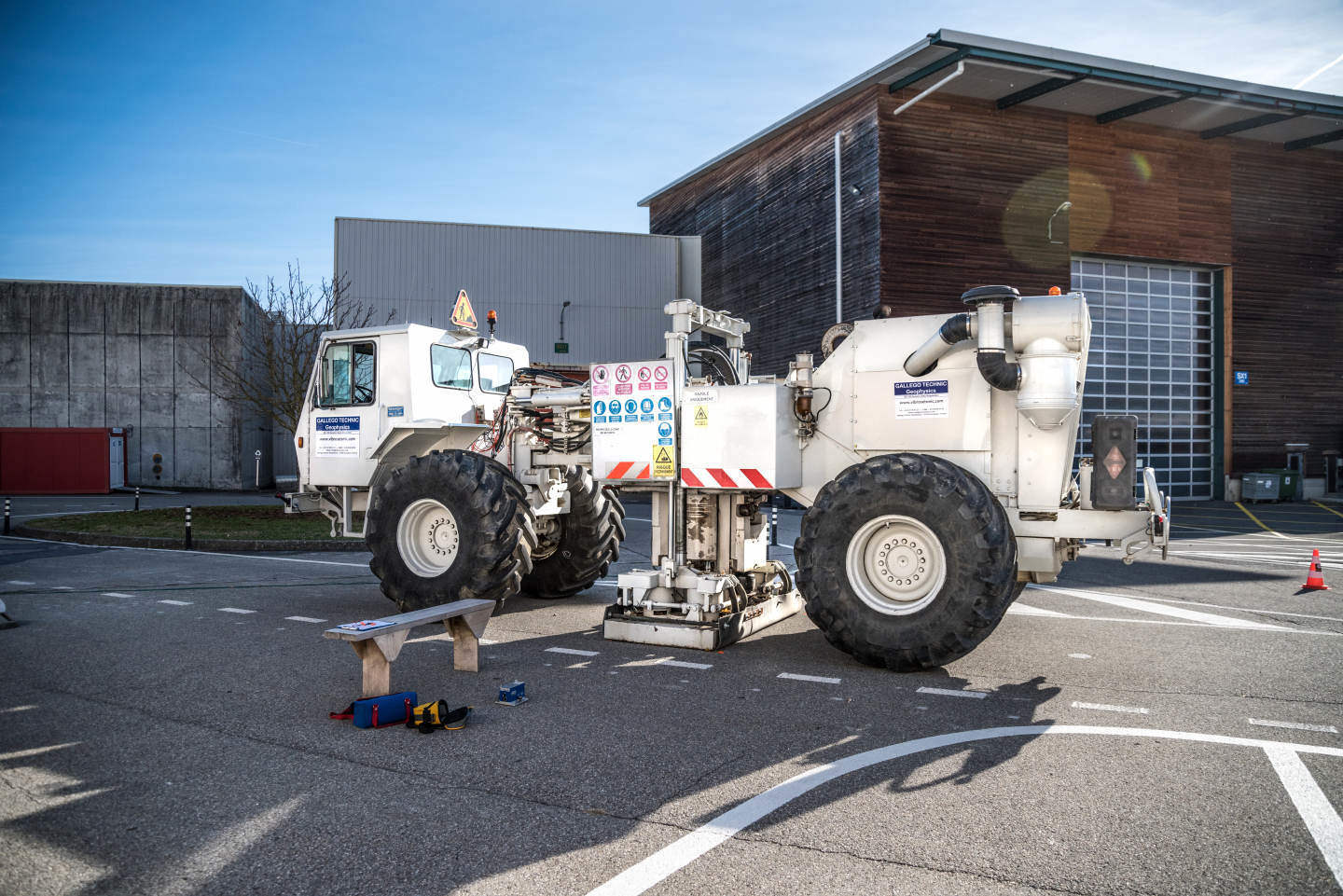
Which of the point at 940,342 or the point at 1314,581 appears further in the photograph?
the point at 1314,581

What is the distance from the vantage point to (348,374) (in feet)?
31.3

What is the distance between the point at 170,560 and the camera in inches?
517

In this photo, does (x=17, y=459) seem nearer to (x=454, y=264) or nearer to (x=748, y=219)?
(x=454, y=264)

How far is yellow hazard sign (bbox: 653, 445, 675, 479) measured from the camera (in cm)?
748

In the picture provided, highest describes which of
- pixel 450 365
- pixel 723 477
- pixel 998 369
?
pixel 450 365

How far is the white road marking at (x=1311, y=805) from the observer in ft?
11.6

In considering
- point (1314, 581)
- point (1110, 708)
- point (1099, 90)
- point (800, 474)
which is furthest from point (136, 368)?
point (1314, 581)

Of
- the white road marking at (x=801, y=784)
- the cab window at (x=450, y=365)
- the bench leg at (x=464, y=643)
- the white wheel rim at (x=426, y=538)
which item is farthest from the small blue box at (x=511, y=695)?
the cab window at (x=450, y=365)

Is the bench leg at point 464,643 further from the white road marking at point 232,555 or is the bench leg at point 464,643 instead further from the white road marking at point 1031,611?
the white road marking at point 232,555

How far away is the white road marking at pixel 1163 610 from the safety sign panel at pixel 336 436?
8.41m

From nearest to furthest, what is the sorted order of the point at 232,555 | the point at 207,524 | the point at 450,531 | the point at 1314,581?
the point at 450,531 < the point at 1314,581 < the point at 232,555 < the point at 207,524

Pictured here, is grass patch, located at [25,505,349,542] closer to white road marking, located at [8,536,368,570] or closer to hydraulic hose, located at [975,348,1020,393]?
white road marking, located at [8,536,368,570]

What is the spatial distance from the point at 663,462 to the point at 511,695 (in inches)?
102

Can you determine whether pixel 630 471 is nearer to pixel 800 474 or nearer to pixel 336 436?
pixel 800 474
